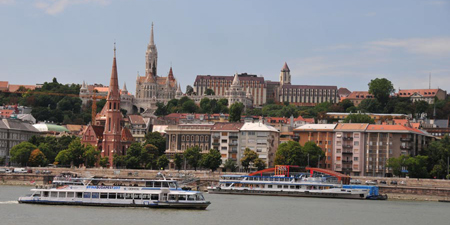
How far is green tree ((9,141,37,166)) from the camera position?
433 feet

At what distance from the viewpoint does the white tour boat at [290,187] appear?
9712 cm

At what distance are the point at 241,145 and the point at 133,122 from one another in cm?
→ 4624

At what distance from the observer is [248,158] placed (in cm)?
12488

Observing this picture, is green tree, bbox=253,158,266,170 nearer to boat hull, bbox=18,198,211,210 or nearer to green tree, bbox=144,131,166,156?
green tree, bbox=144,131,166,156

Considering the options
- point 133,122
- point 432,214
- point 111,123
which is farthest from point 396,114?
point 432,214

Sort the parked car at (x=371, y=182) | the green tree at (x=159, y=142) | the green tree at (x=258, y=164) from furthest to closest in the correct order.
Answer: the green tree at (x=159, y=142) < the green tree at (x=258, y=164) < the parked car at (x=371, y=182)

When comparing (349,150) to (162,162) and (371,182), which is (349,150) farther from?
(162,162)

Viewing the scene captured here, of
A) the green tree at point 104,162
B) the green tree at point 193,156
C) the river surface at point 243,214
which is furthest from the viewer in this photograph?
the green tree at point 104,162

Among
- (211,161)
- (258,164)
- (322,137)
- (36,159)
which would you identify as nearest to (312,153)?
(258,164)

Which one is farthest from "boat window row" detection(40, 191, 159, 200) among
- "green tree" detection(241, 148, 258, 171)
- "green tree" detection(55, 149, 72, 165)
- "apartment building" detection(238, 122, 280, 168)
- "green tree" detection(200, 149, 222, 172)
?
"apartment building" detection(238, 122, 280, 168)

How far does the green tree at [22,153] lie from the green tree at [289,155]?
37588mm

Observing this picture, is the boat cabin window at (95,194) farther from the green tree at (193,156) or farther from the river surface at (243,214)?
the green tree at (193,156)

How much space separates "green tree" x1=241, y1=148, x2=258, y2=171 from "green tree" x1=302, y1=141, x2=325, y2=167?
7133 mm

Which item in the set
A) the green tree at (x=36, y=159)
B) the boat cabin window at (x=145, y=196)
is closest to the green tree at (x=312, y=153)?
the green tree at (x=36, y=159)
